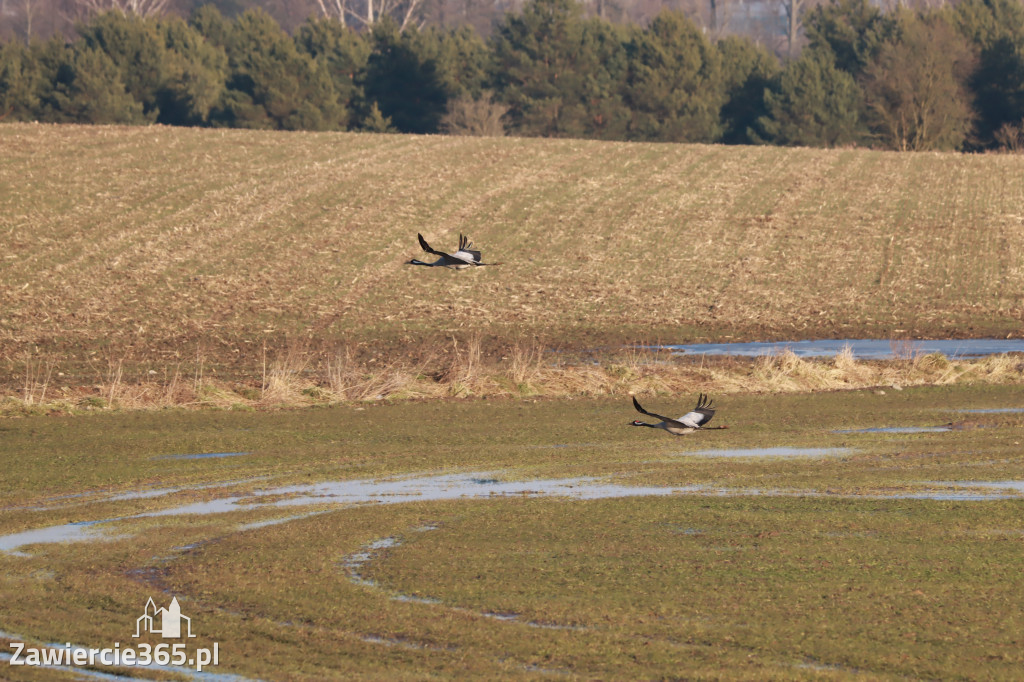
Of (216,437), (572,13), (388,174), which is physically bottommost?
(216,437)

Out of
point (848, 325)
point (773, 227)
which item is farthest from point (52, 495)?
point (773, 227)

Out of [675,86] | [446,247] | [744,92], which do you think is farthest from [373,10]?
[446,247]

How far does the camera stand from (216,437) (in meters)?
24.1

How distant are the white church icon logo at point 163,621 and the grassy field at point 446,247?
53.9 ft

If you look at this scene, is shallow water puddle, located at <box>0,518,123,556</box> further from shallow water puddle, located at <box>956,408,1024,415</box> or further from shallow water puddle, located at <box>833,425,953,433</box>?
shallow water puddle, located at <box>956,408,1024,415</box>

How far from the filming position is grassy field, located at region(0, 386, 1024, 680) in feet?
36.8

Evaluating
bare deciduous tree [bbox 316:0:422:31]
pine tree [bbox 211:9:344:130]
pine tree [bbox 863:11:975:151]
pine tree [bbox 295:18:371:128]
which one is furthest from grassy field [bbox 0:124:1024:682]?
bare deciduous tree [bbox 316:0:422:31]

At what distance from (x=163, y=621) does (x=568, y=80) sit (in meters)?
83.2

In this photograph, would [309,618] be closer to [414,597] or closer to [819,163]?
[414,597]

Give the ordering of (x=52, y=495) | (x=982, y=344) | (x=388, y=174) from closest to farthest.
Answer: (x=52, y=495), (x=982, y=344), (x=388, y=174)

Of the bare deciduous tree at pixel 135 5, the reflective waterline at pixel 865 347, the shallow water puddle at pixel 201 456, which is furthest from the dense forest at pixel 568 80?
the shallow water puddle at pixel 201 456

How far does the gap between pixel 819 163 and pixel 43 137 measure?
127 ft

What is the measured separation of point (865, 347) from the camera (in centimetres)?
3775

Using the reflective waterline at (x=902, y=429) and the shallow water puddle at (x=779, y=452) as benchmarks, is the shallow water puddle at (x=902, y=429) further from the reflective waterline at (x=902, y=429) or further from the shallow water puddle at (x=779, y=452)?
the shallow water puddle at (x=779, y=452)
